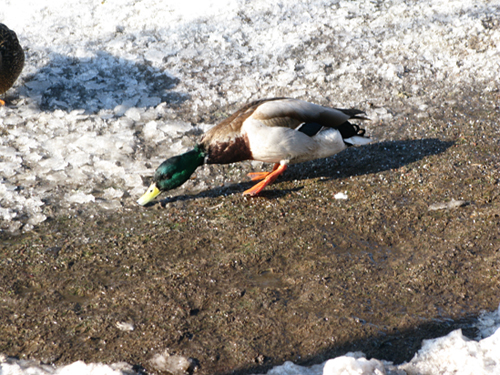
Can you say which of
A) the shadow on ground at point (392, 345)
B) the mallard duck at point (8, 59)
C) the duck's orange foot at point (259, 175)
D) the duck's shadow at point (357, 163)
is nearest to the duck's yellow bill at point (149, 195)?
the duck's shadow at point (357, 163)

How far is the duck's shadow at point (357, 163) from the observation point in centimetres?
422

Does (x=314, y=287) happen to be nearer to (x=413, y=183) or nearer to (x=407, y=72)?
(x=413, y=183)

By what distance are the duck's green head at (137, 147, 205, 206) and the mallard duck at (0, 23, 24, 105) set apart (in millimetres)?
2377

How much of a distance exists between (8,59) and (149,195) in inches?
97.6

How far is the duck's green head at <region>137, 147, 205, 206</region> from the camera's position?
3896 mm

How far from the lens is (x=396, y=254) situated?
3.36m

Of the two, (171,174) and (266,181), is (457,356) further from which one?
(171,174)

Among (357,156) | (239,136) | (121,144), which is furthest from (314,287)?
(121,144)

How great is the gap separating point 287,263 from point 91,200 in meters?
1.73

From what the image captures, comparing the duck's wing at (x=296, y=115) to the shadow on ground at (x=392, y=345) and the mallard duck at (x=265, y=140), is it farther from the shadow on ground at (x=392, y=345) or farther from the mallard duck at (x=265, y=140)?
the shadow on ground at (x=392, y=345)

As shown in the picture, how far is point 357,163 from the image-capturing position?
4469 millimetres

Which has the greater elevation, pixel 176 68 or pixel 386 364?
pixel 176 68

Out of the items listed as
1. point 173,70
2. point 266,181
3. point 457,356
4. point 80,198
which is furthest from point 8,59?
point 457,356

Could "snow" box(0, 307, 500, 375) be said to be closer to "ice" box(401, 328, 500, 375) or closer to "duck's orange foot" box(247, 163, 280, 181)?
"ice" box(401, 328, 500, 375)
